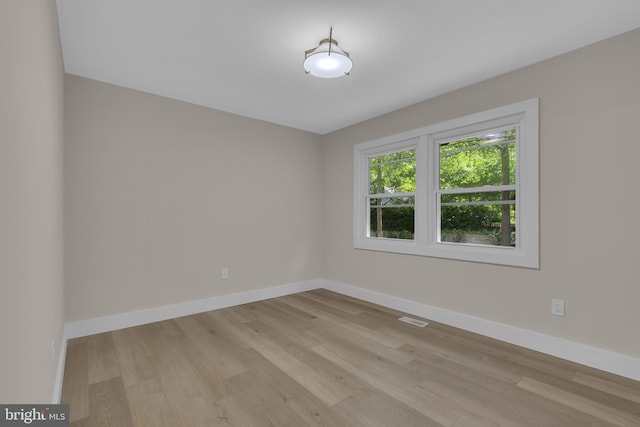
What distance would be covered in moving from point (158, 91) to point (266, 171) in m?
1.58

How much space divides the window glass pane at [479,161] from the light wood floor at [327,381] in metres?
1.56

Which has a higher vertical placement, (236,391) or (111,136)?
(111,136)

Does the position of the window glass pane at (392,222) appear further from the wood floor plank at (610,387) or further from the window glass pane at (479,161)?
the wood floor plank at (610,387)

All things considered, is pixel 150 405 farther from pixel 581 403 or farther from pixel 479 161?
pixel 479 161

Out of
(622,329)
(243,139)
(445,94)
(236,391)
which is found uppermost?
(445,94)

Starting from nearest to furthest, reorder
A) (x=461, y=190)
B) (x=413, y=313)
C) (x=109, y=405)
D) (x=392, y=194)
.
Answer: (x=109, y=405) → (x=461, y=190) → (x=413, y=313) → (x=392, y=194)

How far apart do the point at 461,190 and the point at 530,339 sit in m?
1.52

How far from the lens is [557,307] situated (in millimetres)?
2500

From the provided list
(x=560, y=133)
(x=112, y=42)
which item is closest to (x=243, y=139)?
(x=112, y=42)

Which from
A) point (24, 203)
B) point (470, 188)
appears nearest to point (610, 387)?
point (470, 188)

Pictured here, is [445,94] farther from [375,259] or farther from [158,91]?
[158,91]

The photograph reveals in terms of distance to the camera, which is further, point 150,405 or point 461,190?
point 461,190

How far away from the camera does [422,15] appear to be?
2018 millimetres

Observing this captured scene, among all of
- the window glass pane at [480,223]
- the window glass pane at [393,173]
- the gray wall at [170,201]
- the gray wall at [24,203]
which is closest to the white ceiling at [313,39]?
the gray wall at [170,201]
